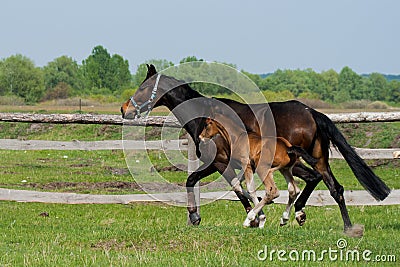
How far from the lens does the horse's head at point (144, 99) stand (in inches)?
365

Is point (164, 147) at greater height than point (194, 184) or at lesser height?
greater

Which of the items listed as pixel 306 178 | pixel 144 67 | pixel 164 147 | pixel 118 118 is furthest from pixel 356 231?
pixel 144 67

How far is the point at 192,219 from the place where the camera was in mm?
9359

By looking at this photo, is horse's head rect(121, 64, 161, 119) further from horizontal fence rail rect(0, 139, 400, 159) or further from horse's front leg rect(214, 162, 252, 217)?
horizontal fence rail rect(0, 139, 400, 159)

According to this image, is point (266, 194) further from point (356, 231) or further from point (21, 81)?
Answer: point (21, 81)

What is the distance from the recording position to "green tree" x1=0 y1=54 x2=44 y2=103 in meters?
70.4

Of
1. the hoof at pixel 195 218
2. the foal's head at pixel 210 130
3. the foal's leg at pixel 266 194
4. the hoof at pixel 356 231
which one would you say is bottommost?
the hoof at pixel 195 218

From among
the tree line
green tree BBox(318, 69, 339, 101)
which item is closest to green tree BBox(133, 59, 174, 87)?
the tree line

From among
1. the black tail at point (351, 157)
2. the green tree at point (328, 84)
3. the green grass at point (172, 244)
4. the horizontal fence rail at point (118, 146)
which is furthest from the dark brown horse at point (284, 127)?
the green tree at point (328, 84)

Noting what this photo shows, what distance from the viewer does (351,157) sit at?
352 inches

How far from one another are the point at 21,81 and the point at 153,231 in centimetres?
6628

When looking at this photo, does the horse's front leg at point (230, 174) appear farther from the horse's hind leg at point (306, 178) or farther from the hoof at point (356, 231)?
the hoof at point (356, 231)

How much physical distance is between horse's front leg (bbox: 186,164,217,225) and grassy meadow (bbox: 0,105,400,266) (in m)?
0.43

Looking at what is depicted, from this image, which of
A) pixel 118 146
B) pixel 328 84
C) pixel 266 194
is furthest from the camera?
pixel 328 84
